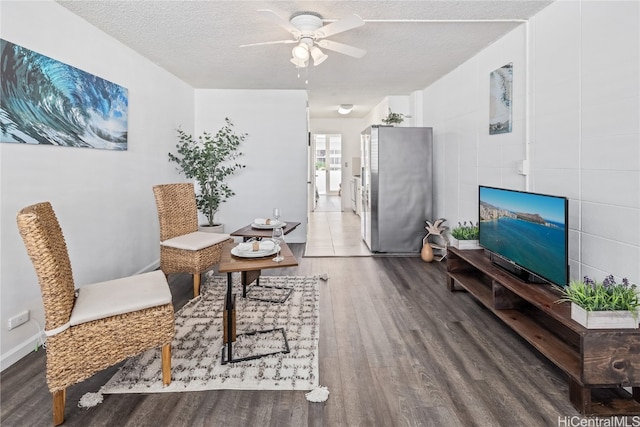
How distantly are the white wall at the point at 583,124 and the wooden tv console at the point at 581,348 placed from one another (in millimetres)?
443

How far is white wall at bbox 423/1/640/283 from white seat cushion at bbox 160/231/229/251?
2.88 m

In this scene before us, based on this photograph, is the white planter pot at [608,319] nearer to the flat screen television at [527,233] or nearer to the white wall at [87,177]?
the flat screen television at [527,233]

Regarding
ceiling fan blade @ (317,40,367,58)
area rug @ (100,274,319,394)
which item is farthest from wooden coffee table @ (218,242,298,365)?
ceiling fan blade @ (317,40,367,58)

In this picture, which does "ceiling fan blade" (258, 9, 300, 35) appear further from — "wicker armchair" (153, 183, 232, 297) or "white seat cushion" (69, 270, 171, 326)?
"wicker armchair" (153, 183, 232, 297)

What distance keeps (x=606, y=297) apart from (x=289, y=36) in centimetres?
322

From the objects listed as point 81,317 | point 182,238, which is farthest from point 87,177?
point 81,317

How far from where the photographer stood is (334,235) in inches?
275

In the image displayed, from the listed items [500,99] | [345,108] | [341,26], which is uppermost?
[345,108]

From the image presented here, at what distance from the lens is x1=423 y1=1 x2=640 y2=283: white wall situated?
7.11 feet

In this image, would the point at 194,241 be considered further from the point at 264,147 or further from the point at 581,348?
the point at 581,348

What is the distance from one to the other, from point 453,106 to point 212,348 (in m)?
4.03

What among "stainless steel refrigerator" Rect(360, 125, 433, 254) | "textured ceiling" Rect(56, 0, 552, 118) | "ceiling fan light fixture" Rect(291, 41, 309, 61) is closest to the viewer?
"textured ceiling" Rect(56, 0, 552, 118)

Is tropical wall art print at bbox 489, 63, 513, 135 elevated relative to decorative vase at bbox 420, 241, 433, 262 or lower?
elevated

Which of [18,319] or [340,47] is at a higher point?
[340,47]
